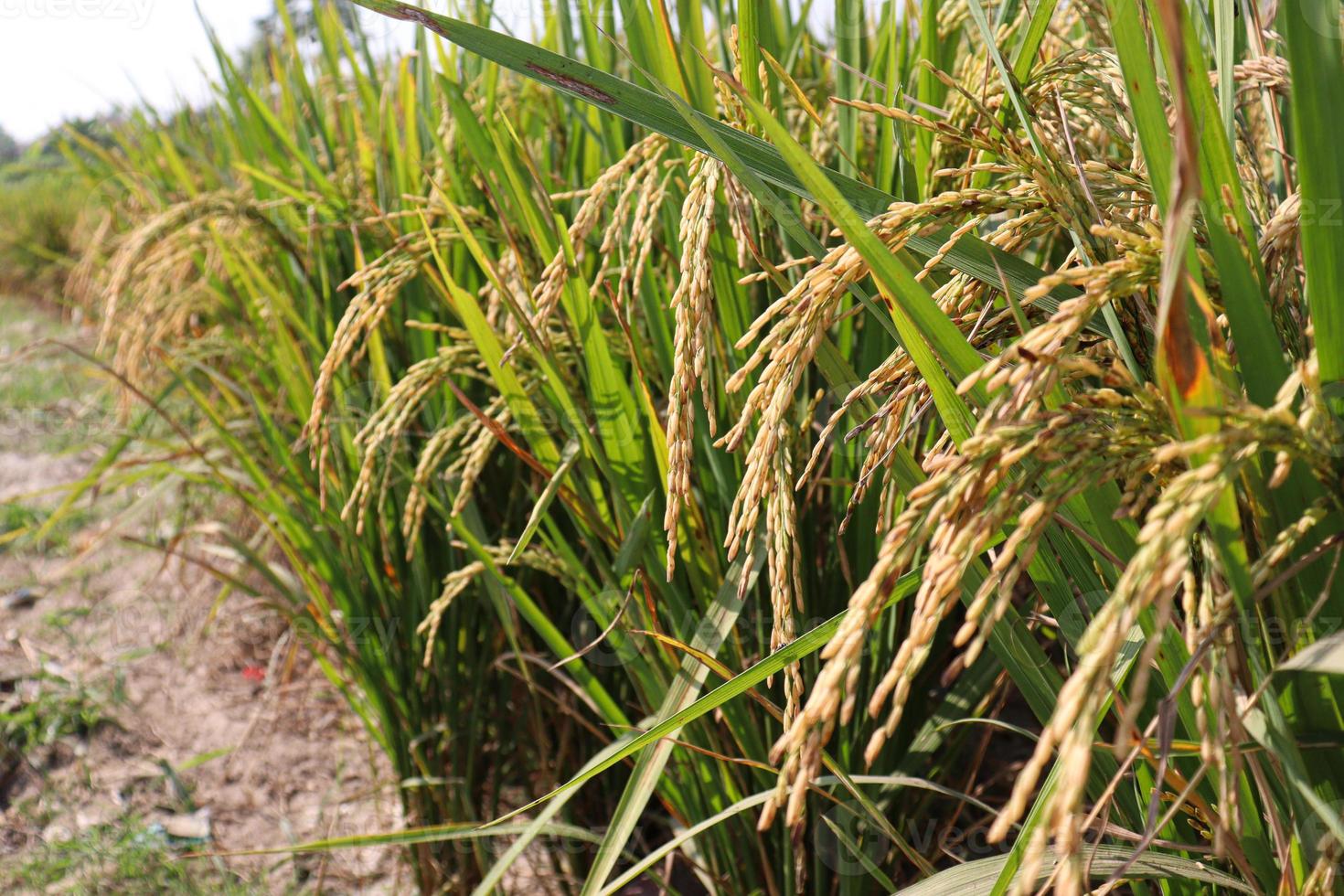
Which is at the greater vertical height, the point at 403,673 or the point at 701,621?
the point at 701,621

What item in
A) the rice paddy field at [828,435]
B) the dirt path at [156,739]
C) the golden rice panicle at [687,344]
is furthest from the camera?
the dirt path at [156,739]

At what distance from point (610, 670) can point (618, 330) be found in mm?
586

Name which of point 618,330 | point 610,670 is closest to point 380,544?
point 610,670

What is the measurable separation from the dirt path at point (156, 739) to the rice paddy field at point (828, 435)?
535 mm

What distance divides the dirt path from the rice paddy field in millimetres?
535

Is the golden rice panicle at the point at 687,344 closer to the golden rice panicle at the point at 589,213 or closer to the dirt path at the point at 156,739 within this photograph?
the golden rice panicle at the point at 589,213

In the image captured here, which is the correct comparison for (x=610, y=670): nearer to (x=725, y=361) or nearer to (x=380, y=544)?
(x=380, y=544)

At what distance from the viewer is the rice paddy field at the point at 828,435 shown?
0.54 metres

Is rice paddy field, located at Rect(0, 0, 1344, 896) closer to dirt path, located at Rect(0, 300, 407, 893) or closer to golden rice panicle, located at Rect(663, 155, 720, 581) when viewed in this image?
golden rice panicle, located at Rect(663, 155, 720, 581)

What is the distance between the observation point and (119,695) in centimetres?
256

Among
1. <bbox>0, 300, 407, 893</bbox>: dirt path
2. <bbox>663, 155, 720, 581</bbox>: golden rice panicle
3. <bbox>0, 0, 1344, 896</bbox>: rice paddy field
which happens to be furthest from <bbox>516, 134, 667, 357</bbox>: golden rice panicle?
<bbox>0, 300, 407, 893</bbox>: dirt path

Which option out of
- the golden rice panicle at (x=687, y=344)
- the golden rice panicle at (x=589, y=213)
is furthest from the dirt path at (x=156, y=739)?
the golden rice panicle at (x=687, y=344)

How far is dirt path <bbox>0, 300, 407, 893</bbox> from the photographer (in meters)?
2.04

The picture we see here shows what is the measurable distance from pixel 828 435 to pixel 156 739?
240cm
